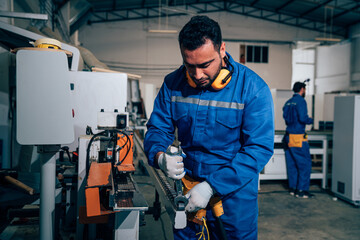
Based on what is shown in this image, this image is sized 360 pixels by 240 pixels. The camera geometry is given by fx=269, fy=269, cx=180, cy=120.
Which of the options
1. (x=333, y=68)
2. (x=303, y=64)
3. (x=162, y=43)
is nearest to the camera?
(x=162, y=43)

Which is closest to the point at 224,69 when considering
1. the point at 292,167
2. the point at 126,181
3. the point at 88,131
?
the point at 126,181

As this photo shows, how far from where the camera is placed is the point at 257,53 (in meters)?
10.2

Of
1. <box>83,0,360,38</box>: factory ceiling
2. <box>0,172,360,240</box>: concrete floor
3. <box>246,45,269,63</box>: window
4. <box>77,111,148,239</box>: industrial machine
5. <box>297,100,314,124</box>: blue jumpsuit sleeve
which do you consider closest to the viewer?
<box>77,111,148,239</box>: industrial machine

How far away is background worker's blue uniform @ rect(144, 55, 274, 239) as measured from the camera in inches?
37.5

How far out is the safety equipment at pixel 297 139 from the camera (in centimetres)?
343

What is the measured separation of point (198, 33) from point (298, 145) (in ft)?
9.70

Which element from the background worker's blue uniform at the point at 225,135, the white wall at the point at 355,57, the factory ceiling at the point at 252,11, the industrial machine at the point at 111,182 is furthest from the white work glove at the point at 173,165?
the white wall at the point at 355,57

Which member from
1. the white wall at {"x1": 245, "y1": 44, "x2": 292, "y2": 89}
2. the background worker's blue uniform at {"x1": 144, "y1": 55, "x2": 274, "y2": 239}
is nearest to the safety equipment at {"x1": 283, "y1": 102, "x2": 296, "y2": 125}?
the background worker's blue uniform at {"x1": 144, "y1": 55, "x2": 274, "y2": 239}

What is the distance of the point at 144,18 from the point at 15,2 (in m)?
6.86

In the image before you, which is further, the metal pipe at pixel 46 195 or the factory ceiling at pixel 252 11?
the factory ceiling at pixel 252 11

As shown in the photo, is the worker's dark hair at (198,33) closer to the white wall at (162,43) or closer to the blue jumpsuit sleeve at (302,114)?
the blue jumpsuit sleeve at (302,114)

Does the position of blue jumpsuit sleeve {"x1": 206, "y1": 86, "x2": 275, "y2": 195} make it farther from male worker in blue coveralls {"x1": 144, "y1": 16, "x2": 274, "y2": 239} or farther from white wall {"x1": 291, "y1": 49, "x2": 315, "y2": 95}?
white wall {"x1": 291, "y1": 49, "x2": 315, "y2": 95}

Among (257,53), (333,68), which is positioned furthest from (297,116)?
(333,68)

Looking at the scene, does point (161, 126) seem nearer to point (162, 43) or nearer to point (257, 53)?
point (162, 43)
